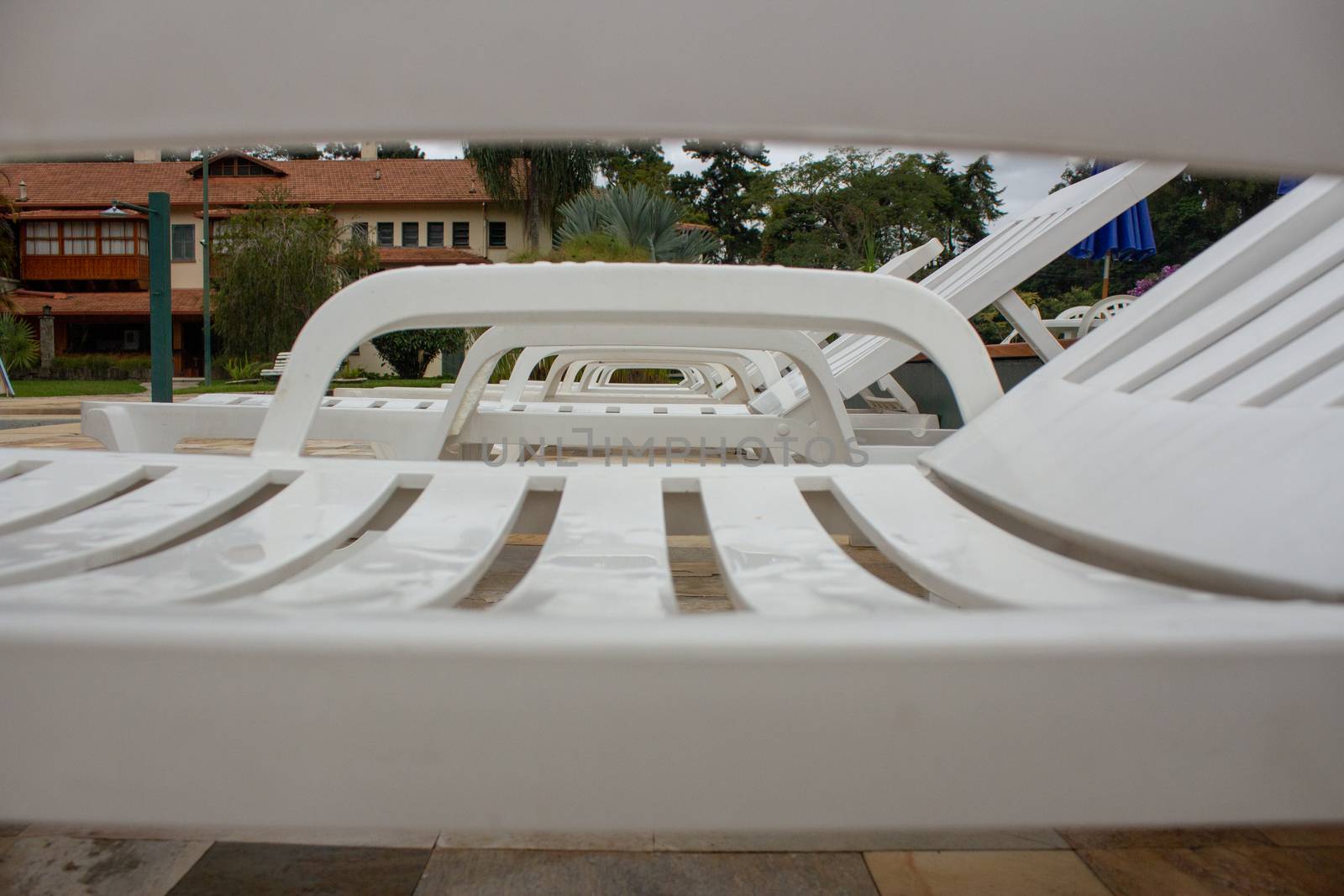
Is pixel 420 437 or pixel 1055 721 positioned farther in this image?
pixel 420 437

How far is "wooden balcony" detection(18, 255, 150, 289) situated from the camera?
79.5 feet

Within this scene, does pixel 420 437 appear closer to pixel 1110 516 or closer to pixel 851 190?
pixel 1110 516

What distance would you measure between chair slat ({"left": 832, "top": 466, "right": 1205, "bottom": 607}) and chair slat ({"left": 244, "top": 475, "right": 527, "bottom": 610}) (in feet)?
0.88

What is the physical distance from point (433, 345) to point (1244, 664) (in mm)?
19705

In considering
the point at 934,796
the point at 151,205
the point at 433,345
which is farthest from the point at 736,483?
the point at 433,345

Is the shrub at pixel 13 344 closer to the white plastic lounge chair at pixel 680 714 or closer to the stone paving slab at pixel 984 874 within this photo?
the stone paving slab at pixel 984 874

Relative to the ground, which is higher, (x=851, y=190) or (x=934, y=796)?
(x=851, y=190)

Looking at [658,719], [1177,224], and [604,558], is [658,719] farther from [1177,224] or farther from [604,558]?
[1177,224]

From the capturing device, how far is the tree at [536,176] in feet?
67.9

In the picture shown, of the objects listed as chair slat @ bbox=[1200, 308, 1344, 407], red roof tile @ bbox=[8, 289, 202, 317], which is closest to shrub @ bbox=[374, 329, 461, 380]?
red roof tile @ bbox=[8, 289, 202, 317]

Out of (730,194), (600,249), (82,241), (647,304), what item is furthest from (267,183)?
(647,304)

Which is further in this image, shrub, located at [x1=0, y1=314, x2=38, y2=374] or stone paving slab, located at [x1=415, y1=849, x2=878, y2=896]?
shrub, located at [x1=0, y1=314, x2=38, y2=374]

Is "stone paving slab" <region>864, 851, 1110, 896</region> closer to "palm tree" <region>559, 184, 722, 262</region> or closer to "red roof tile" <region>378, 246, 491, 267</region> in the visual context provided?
"palm tree" <region>559, 184, 722, 262</region>

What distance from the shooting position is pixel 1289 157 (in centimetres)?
36
